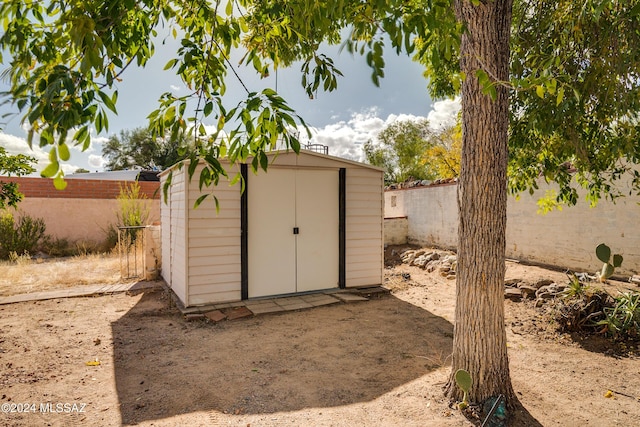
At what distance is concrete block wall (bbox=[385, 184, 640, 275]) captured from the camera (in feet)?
19.5

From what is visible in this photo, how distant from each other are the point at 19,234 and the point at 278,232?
800 centimetres

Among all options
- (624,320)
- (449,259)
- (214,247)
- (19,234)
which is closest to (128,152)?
(19,234)

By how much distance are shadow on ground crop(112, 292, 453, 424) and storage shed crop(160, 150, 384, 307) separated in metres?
0.71

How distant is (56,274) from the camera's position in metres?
6.91

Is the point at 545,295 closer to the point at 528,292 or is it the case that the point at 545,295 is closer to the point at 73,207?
the point at 528,292

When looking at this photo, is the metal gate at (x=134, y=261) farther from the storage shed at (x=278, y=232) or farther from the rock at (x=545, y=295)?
the rock at (x=545, y=295)

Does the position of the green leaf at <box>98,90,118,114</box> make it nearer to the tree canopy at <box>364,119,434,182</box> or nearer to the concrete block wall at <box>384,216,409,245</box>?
the concrete block wall at <box>384,216,409,245</box>

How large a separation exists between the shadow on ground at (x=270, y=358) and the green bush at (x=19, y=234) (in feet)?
20.6

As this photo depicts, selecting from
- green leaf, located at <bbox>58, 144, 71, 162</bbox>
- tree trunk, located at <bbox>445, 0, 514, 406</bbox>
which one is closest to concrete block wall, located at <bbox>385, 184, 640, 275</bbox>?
tree trunk, located at <bbox>445, 0, 514, 406</bbox>

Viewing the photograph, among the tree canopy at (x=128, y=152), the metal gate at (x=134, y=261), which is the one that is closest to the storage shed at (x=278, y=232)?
the metal gate at (x=134, y=261)

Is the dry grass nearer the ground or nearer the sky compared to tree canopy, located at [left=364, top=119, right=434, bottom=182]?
nearer the ground

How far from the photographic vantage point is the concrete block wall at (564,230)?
19.5ft

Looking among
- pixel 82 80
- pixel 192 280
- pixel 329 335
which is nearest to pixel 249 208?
pixel 192 280

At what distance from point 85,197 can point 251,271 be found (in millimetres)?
8373
